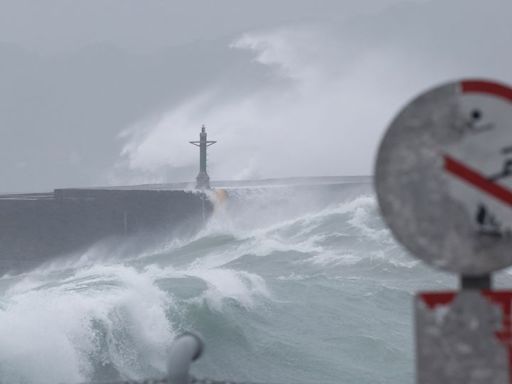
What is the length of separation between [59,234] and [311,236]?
7.16 metres

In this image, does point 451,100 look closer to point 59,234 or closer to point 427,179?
point 427,179

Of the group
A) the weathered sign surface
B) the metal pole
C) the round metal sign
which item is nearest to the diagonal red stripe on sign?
the round metal sign

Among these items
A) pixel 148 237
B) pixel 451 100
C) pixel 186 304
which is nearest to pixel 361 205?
pixel 148 237

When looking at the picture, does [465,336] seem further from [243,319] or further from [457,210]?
[243,319]

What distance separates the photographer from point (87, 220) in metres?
30.0

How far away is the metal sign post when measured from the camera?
78.0 inches

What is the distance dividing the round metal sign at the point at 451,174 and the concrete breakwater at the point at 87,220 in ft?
90.5

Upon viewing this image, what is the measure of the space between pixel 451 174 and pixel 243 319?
1351 cm

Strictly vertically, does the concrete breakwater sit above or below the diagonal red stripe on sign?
below

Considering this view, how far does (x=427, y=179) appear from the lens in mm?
2031

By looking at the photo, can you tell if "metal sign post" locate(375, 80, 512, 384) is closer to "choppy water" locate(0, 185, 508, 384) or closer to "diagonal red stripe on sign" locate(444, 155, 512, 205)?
"diagonal red stripe on sign" locate(444, 155, 512, 205)

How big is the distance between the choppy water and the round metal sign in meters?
9.68

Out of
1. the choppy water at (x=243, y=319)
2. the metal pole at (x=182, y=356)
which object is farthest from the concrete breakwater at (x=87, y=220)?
the metal pole at (x=182, y=356)

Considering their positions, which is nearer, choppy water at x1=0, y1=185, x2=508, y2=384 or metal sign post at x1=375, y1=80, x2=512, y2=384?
metal sign post at x1=375, y1=80, x2=512, y2=384
